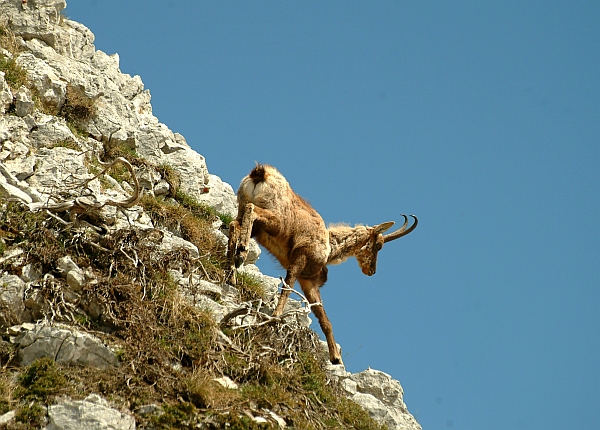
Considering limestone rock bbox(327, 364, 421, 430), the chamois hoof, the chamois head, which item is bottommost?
limestone rock bbox(327, 364, 421, 430)

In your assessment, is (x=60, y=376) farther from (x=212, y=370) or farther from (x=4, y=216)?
(x=4, y=216)

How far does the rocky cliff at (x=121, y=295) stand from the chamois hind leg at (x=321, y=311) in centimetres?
57

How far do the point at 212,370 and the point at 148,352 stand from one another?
2.84 feet

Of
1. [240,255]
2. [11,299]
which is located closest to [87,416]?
[11,299]

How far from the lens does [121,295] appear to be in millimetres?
10891

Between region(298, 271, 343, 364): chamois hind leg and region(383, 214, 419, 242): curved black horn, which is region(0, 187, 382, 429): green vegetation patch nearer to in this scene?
region(298, 271, 343, 364): chamois hind leg

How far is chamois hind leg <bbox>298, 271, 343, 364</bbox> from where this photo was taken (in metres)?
14.1

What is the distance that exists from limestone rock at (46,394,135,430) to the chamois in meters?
3.98

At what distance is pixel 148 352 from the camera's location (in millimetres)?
10211

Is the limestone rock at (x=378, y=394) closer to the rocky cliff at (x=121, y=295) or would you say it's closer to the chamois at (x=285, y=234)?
the rocky cliff at (x=121, y=295)

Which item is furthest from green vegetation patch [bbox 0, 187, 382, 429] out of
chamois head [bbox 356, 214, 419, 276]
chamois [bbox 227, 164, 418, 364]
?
chamois head [bbox 356, 214, 419, 276]

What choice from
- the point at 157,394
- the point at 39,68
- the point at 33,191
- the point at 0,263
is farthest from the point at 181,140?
the point at 157,394

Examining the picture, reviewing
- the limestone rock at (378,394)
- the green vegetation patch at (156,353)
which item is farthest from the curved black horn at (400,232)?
the green vegetation patch at (156,353)

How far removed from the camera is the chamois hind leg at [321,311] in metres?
14.1
